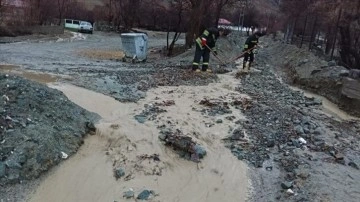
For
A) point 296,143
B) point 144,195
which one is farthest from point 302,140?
point 144,195

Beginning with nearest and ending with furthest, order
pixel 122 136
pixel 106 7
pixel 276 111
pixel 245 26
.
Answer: pixel 122 136 → pixel 276 111 → pixel 106 7 → pixel 245 26

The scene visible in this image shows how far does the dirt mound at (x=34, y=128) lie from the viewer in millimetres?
6164

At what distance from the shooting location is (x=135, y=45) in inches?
706

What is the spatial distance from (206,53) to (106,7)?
4319 cm

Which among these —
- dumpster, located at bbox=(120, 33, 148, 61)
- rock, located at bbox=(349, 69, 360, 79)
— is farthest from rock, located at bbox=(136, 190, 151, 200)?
dumpster, located at bbox=(120, 33, 148, 61)

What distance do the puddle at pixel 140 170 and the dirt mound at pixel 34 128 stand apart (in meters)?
0.25

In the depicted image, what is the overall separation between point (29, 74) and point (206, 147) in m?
7.63

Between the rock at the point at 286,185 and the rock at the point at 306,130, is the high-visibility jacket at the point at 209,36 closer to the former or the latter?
the rock at the point at 306,130

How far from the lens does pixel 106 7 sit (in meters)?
54.8

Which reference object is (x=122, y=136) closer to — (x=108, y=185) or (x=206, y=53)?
(x=108, y=185)

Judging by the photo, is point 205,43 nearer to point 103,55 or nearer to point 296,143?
point 296,143

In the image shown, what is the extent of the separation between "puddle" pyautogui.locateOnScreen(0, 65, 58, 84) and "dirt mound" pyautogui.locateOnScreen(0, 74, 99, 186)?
3619 millimetres

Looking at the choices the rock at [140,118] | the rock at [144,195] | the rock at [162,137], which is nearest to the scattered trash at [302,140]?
the rock at [162,137]

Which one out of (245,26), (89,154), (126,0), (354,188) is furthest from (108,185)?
(245,26)
